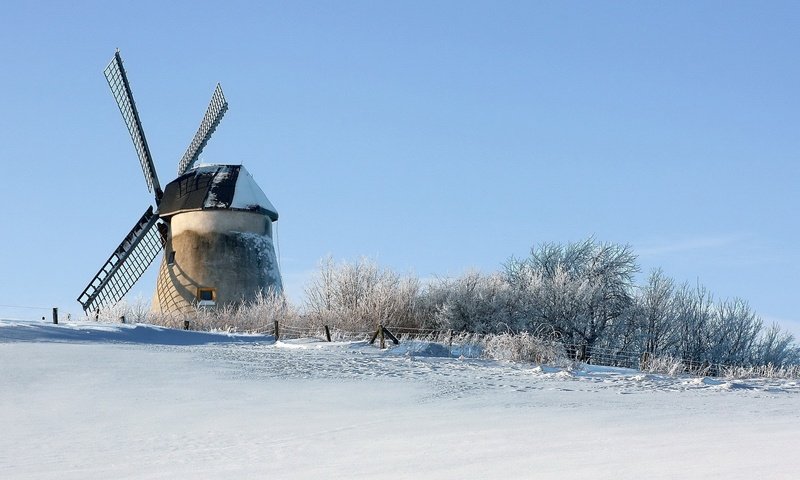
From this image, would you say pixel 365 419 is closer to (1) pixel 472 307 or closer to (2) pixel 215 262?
(2) pixel 215 262

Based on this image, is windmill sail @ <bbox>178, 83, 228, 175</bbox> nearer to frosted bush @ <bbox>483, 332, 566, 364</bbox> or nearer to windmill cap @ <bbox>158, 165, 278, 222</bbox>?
windmill cap @ <bbox>158, 165, 278, 222</bbox>

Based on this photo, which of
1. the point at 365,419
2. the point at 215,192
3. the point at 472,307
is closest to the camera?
the point at 365,419

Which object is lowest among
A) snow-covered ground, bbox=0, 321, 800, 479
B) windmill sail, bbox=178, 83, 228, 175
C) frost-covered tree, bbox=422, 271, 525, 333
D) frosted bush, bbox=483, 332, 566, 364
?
snow-covered ground, bbox=0, 321, 800, 479

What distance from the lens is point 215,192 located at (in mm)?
27031

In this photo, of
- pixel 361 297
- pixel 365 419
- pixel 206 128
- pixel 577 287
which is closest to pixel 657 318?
pixel 577 287

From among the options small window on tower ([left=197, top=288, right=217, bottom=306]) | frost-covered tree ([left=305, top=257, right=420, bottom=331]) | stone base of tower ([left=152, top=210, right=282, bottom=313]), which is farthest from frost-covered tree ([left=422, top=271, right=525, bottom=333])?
small window on tower ([left=197, top=288, right=217, bottom=306])

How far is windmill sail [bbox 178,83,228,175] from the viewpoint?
30.4 m

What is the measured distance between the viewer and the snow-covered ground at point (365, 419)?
5945 millimetres

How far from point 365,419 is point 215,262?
19.0 metres

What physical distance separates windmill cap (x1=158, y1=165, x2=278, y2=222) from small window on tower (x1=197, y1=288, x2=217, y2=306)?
2570 millimetres

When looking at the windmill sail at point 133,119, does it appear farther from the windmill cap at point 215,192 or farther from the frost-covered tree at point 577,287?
the frost-covered tree at point 577,287

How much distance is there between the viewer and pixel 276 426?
8211mm

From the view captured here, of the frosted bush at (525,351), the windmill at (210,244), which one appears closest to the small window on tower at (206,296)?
the windmill at (210,244)

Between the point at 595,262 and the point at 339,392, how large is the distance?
22571 mm
